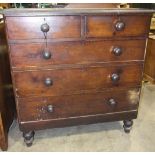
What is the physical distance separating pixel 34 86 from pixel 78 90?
11.6 inches

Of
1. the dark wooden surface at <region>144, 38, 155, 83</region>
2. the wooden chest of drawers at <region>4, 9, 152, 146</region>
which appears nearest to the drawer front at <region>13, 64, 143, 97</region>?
the wooden chest of drawers at <region>4, 9, 152, 146</region>

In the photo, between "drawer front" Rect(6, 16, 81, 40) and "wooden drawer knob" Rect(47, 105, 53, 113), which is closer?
"drawer front" Rect(6, 16, 81, 40)

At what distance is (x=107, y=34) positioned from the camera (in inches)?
49.0

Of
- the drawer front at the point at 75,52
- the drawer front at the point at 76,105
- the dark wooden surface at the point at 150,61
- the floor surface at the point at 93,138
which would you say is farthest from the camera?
the dark wooden surface at the point at 150,61

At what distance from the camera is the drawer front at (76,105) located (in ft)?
4.47

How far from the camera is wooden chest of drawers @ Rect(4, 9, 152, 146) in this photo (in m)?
1.16

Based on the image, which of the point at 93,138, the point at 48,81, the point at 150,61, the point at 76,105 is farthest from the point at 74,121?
the point at 150,61

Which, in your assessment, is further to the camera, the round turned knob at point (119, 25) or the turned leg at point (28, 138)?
the turned leg at point (28, 138)

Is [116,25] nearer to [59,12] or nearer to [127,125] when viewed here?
[59,12]

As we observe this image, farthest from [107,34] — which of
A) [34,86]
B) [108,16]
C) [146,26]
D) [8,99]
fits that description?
[8,99]

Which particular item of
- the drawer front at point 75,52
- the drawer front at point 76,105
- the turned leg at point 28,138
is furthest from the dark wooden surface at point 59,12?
Result: the turned leg at point 28,138

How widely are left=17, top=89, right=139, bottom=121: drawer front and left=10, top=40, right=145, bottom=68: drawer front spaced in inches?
10.0

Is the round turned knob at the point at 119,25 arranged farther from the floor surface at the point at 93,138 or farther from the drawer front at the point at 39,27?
the floor surface at the point at 93,138

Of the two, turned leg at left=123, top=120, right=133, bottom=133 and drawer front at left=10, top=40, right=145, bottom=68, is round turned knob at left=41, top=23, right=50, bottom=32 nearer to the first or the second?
drawer front at left=10, top=40, right=145, bottom=68
